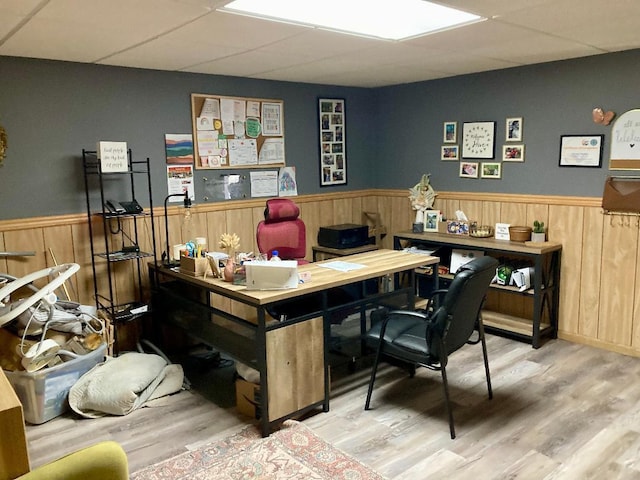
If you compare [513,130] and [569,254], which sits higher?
[513,130]

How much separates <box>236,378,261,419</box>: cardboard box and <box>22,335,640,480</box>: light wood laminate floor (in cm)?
6

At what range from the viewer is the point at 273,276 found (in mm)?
2918

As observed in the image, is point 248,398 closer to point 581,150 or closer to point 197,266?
point 197,266

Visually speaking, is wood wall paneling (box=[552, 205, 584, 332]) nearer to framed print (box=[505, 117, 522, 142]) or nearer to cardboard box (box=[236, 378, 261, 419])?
framed print (box=[505, 117, 522, 142])

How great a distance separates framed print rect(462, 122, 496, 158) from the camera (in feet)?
15.2

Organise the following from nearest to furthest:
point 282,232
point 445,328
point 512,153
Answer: point 445,328 < point 282,232 < point 512,153

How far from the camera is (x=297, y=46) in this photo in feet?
10.8

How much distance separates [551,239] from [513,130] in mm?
966

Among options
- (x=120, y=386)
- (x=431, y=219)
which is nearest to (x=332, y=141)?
(x=431, y=219)

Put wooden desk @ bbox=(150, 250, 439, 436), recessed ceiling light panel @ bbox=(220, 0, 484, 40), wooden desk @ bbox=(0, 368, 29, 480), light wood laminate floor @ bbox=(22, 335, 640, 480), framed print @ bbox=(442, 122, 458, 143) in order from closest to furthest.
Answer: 1. wooden desk @ bbox=(0, 368, 29, 480)
2. recessed ceiling light panel @ bbox=(220, 0, 484, 40)
3. light wood laminate floor @ bbox=(22, 335, 640, 480)
4. wooden desk @ bbox=(150, 250, 439, 436)
5. framed print @ bbox=(442, 122, 458, 143)

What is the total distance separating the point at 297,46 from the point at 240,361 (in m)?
1.94

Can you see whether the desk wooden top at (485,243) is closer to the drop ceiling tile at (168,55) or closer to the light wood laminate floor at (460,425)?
the light wood laminate floor at (460,425)

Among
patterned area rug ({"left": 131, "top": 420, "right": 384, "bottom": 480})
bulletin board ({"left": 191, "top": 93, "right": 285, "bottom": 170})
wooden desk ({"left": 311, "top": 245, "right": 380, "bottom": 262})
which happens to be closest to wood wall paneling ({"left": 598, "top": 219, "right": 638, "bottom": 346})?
wooden desk ({"left": 311, "top": 245, "right": 380, "bottom": 262})

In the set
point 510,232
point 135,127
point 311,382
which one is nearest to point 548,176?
point 510,232
